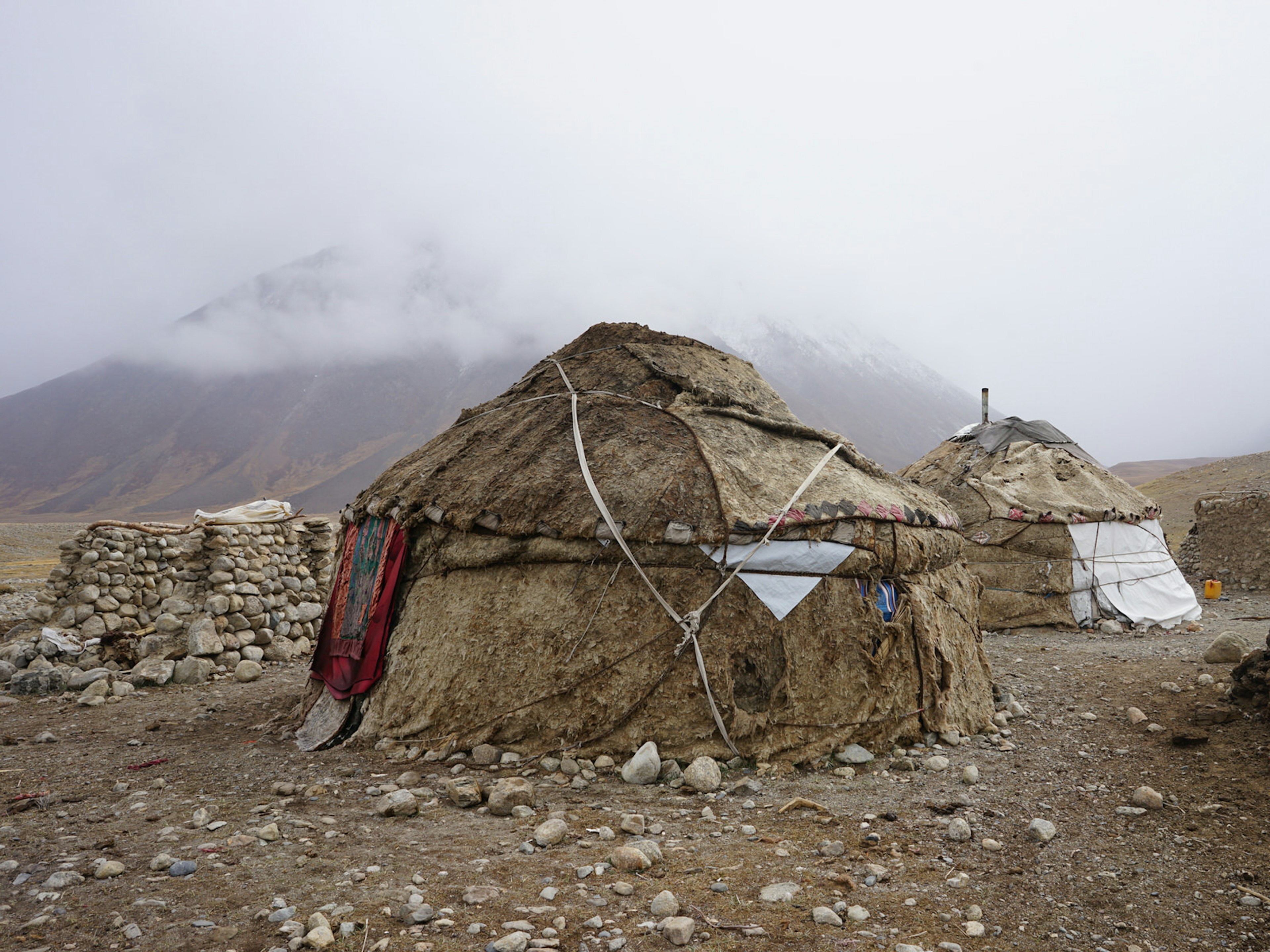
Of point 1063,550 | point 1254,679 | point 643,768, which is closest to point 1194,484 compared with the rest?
point 1063,550

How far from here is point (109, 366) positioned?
13012 cm

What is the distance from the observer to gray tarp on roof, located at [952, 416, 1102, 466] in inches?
460

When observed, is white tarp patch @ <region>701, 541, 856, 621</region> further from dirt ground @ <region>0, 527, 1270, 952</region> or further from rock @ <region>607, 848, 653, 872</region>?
rock @ <region>607, 848, 653, 872</region>

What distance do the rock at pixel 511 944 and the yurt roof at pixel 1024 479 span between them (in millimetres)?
9016

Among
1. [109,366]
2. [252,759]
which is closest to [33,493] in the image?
[109,366]

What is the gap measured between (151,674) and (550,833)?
5819 millimetres

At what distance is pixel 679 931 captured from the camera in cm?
231

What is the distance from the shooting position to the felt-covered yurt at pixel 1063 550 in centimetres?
981

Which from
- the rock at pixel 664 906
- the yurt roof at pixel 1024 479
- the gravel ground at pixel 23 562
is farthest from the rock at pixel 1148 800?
the gravel ground at pixel 23 562

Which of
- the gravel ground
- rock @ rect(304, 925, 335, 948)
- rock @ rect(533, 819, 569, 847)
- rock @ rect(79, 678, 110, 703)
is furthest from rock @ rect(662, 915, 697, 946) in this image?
the gravel ground

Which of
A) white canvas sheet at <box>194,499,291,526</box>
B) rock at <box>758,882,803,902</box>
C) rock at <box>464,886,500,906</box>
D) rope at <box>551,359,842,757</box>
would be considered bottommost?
rock at <box>758,882,803,902</box>

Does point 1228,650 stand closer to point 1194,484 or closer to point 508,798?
point 508,798

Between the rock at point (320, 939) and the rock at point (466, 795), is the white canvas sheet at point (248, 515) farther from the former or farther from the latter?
the rock at point (320, 939)

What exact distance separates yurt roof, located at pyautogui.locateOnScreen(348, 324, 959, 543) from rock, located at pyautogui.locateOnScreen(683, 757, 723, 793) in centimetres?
123
